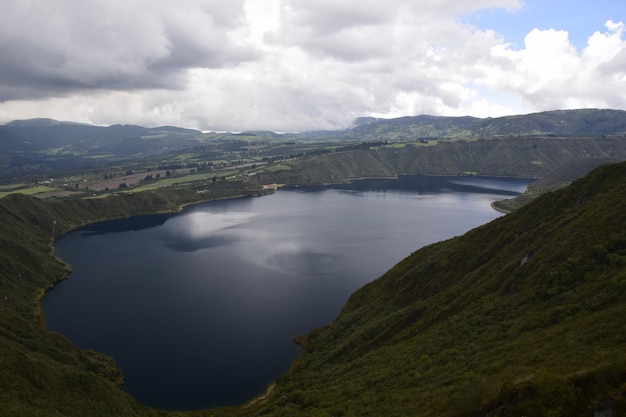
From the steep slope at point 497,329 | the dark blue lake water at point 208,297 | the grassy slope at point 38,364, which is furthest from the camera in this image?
the dark blue lake water at point 208,297

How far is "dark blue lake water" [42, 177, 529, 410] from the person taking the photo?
7531cm

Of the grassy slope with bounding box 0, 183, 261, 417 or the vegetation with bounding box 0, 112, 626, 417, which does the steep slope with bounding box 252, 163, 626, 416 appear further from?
the grassy slope with bounding box 0, 183, 261, 417

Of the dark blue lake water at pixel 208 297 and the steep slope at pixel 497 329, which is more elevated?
the steep slope at pixel 497 329

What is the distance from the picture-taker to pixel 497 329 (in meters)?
54.5

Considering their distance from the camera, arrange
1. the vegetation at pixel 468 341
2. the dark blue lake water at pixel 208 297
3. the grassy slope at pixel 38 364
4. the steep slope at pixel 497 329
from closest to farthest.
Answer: the steep slope at pixel 497 329, the vegetation at pixel 468 341, the grassy slope at pixel 38 364, the dark blue lake water at pixel 208 297

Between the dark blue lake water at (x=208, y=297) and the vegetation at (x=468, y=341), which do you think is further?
the dark blue lake water at (x=208, y=297)

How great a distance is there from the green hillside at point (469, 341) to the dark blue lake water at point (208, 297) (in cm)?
599

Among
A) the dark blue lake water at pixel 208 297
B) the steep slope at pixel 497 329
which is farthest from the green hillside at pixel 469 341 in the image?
the dark blue lake water at pixel 208 297

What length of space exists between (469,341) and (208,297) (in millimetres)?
73564

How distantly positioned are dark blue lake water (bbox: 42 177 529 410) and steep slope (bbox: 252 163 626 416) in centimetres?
1065

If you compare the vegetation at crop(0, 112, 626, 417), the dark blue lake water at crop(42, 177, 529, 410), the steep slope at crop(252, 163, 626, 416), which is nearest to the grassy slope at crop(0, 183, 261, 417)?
the vegetation at crop(0, 112, 626, 417)

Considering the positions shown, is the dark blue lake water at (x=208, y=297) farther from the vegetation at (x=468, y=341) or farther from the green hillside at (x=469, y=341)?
the vegetation at (x=468, y=341)

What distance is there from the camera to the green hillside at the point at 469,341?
35094 mm

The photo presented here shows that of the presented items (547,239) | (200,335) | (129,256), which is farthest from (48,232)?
(547,239)
